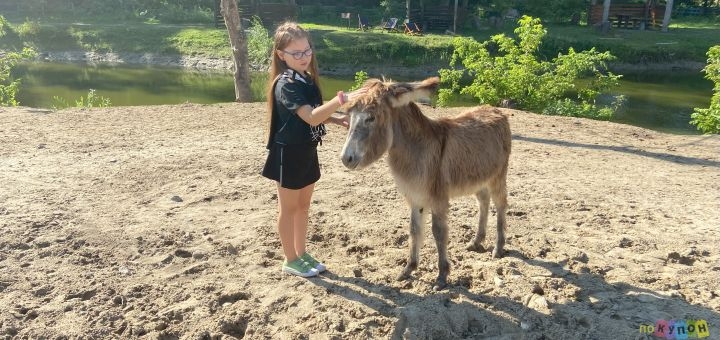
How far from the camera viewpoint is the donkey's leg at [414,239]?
160 inches

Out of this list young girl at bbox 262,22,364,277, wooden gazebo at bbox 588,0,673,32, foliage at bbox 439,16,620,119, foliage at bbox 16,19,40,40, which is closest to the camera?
young girl at bbox 262,22,364,277

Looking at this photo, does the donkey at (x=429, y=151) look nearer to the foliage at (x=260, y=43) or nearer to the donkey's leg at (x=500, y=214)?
the donkey's leg at (x=500, y=214)

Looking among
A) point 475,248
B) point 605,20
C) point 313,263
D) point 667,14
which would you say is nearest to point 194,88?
point 313,263

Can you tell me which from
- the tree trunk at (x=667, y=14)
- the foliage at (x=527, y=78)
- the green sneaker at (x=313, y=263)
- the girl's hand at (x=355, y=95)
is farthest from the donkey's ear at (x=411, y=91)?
the tree trunk at (x=667, y=14)

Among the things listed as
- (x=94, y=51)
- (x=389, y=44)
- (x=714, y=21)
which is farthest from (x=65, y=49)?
(x=714, y=21)

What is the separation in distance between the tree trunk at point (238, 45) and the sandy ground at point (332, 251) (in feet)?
16.8

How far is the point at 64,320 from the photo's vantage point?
3547 mm

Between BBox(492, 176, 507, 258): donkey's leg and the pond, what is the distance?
10751 mm

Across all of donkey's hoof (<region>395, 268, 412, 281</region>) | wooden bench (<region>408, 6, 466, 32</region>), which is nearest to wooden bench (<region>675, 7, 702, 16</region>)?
wooden bench (<region>408, 6, 466, 32</region>)

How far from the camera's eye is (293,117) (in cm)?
355

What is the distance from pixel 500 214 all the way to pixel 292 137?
2.09 meters

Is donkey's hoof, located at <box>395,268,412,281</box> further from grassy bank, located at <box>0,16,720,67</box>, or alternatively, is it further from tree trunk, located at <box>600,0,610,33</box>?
tree trunk, located at <box>600,0,610,33</box>

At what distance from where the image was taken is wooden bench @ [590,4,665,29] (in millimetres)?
27812

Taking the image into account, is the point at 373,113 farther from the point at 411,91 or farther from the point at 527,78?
the point at 527,78
